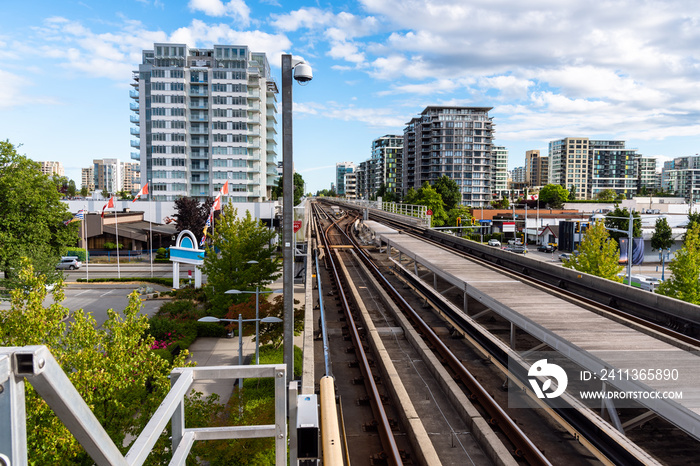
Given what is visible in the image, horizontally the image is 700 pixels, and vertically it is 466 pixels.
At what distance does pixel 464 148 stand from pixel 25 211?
11756 cm

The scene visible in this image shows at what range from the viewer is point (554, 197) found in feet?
475

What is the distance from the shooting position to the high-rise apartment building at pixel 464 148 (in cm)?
13425

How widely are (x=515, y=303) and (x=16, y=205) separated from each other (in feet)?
119

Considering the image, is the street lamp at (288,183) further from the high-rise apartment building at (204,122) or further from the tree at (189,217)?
the high-rise apartment building at (204,122)

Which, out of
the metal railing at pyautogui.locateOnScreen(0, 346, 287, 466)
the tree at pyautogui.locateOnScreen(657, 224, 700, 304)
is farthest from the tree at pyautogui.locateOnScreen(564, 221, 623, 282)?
the metal railing at pyautogui.locateOnScreen(0, 346, 287, 466)

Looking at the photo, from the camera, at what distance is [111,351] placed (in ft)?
34.7

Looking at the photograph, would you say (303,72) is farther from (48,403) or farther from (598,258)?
(598,258)

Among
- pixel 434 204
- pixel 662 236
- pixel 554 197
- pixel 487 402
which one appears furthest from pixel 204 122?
pixel 554 197

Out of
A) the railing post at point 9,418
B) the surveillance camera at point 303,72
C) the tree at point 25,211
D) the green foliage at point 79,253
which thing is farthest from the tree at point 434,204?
the railing post at point 9,418

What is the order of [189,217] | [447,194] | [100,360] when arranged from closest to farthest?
[100,360] < [189,217] < [447,194]

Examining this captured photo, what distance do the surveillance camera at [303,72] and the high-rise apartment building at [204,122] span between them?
80583 mm

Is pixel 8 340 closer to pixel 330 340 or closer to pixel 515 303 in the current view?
pixel 330 340

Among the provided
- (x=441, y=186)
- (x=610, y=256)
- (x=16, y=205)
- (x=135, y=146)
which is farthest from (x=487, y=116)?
(x=16, y=205)

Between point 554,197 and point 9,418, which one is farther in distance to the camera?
point 554,197
